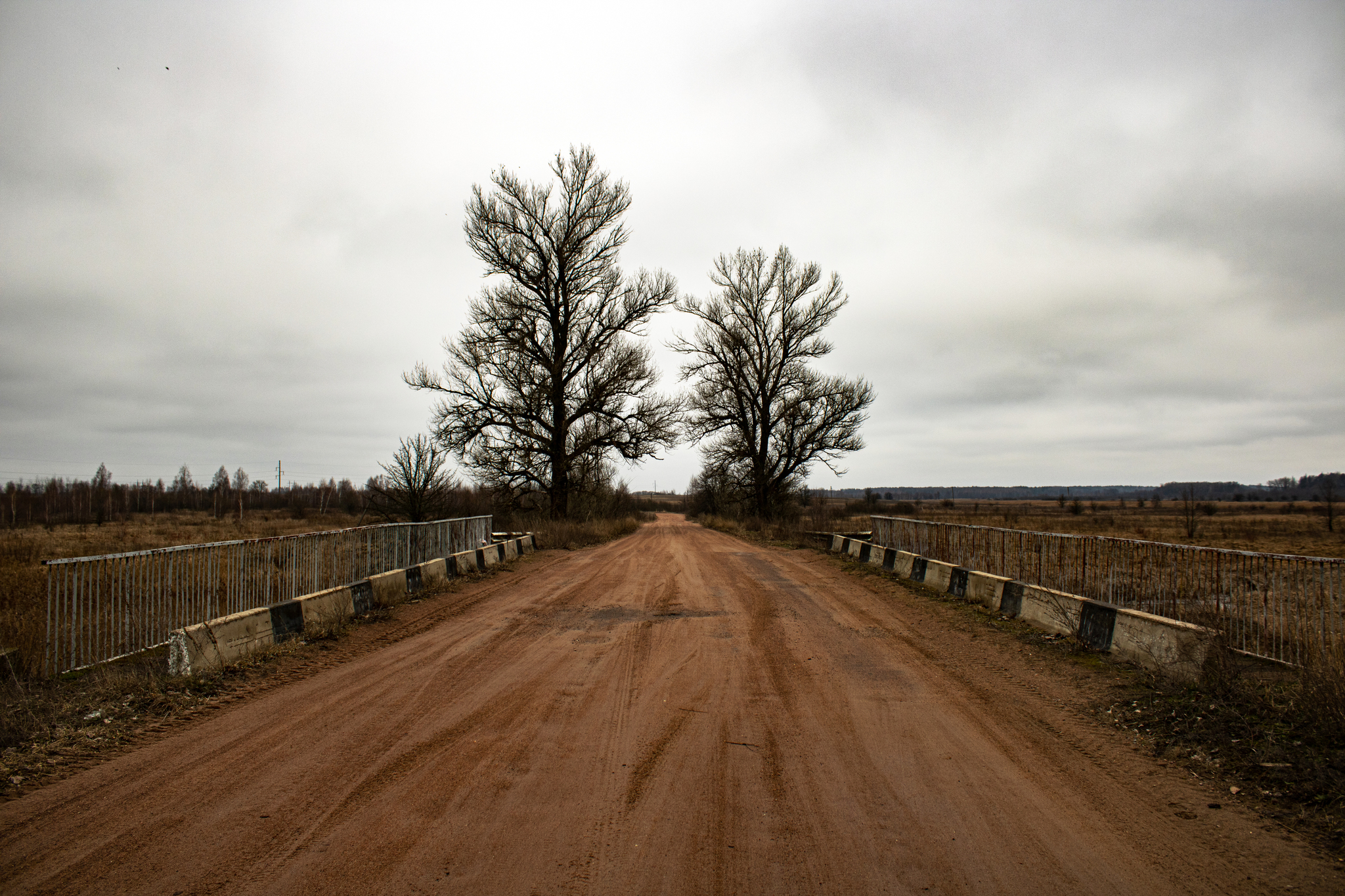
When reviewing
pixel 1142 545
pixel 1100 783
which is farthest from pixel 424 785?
pixel 1142 545

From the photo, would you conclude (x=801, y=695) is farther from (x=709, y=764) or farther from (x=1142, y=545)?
(x=1142, y=545)

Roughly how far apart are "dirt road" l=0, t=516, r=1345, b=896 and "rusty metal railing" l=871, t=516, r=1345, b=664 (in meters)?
1.89

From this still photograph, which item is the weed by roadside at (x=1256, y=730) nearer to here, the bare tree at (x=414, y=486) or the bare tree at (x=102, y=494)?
the bare tree at (x=414, y=486)

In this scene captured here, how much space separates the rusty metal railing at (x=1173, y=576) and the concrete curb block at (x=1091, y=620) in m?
0.43

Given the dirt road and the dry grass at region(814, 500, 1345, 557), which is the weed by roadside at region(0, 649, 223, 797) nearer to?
the dirt road

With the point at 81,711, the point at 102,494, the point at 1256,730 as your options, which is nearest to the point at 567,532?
the point at 81,711

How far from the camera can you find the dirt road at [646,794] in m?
3.06

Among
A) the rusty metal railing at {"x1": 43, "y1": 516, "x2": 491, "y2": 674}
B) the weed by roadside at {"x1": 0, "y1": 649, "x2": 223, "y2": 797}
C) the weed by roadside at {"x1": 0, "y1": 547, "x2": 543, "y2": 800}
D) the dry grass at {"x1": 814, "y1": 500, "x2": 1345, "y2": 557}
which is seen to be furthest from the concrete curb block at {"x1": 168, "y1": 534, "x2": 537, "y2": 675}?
the dry grass at {"x1": 814, "y1": 500, "x2": 1345, "y2": 557}

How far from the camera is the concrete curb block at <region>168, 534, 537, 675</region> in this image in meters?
6.05

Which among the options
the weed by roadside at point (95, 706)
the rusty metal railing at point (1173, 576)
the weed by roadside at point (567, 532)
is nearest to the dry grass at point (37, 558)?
the weed by roadside at point (95, 706)

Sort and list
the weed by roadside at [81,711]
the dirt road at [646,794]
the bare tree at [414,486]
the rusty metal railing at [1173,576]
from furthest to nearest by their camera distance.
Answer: the bare tree at [414,486], the rusty metal railing at [1173,576], the weed by roadside at [81,711], the dirt road at [646,794]

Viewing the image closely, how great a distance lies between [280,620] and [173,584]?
3.85 ft

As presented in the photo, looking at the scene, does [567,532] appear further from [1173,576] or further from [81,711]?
[1173,576]

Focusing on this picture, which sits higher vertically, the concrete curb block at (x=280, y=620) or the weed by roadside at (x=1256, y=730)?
the concrete curb block at (x=280, y=620)
